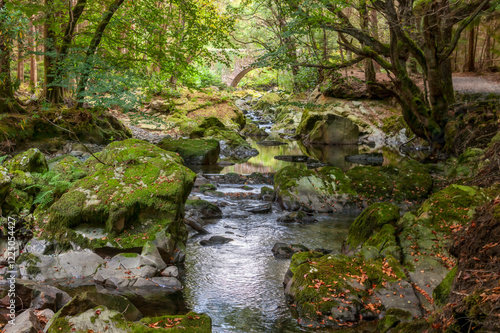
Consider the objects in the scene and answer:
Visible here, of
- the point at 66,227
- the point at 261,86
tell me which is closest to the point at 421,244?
the point at 66,227

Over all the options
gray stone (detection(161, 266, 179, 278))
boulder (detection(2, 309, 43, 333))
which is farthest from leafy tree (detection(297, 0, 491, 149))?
boulder (detection(2, 309, 43, 333))

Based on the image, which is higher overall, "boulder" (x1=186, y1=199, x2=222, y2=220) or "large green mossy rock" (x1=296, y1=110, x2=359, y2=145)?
"large green mossy rock" (x1=296, y1=110, x2=359, y2=145)

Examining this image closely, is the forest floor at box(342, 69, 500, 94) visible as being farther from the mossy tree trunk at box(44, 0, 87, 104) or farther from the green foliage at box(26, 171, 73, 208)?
the green foliage at box(26, 171, 73, 208)

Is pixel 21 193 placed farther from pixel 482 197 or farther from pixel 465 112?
pixel 465 112

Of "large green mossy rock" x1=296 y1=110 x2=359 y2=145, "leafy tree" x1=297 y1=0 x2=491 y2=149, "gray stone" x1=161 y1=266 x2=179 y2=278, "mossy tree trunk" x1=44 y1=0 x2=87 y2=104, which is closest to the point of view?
"gray stone" x1=161 y1=266 x2=179 y2=278

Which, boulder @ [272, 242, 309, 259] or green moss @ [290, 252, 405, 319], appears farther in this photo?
boulder @ [272, 242, 309, 259]

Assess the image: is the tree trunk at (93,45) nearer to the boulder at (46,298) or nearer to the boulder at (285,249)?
the boulder at (285,249)

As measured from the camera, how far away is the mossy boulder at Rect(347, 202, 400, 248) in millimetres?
6629

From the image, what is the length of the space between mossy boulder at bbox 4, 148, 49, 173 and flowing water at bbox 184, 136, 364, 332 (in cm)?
337

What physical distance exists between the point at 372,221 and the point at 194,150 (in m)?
10.1

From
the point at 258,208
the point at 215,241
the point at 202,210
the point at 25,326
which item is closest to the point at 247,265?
the point at 215,241

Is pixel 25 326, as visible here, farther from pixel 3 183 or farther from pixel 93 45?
pixel 93 45

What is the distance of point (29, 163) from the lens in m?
7.67

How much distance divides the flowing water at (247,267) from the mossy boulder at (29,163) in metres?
3.37
